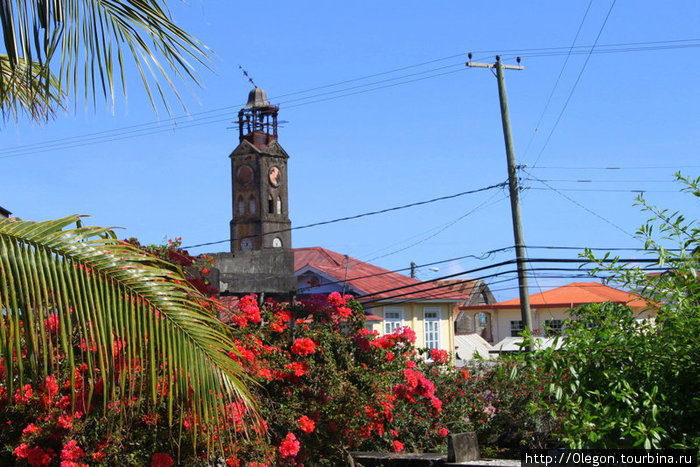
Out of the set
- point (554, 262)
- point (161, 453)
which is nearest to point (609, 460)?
point (161, 453)

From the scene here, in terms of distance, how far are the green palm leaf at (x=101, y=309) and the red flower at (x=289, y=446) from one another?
2.72 m

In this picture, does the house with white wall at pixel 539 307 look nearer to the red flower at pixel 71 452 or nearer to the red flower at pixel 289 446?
the red flower at pixel 289 446

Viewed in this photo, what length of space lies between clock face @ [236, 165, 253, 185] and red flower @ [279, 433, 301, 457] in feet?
269

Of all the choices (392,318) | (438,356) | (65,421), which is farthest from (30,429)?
(392,318)

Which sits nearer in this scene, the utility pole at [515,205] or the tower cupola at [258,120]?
the utility pole at [515,205]

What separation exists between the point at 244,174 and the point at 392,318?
6090cm

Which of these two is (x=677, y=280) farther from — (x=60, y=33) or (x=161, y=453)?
(x=161, y=453)

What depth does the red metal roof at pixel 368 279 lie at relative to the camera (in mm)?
29469

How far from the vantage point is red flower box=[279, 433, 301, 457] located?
22.7 feet

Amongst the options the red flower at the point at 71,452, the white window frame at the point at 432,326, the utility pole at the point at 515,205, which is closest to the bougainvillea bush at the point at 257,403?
the red flower at the point at 71,452

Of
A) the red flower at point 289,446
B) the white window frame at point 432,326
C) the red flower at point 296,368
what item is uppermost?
the white window frame at point 432,326

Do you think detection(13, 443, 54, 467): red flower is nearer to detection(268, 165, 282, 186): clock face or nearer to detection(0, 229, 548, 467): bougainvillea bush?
detection(0, 229, 548, 467): bougainvillea bush

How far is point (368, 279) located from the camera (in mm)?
31422

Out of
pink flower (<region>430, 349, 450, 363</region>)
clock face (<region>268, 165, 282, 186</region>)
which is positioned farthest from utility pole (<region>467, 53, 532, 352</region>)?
clock face (<region>268, 165, 282, 186</region>)
